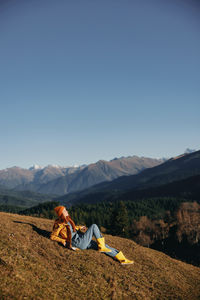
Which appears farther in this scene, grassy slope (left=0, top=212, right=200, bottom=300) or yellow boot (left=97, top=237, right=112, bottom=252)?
yellow boot (left=97, top=237, right=112, bottom=252)

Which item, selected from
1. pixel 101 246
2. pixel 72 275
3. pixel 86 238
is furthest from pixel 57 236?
pixel 72 275

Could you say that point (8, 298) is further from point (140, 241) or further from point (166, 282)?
point (140, 241)

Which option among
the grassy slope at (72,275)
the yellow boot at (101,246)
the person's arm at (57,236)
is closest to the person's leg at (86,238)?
the grassy slope at (72,275)

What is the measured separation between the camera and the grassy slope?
8.39 m

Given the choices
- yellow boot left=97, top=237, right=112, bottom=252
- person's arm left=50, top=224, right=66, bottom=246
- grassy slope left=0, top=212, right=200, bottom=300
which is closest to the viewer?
grassy slope left=0, top=212, right=200, bottom=300

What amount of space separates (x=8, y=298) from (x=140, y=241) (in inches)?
3737

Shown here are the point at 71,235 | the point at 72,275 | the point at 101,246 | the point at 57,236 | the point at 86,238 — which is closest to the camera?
the point at 72,275

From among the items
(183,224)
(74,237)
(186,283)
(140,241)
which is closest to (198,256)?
(183,224)

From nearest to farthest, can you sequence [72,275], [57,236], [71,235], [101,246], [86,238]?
[72,275] → [71,235] → [86,238] → [57,236] → [101,246]

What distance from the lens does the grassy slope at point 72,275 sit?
27.5ft

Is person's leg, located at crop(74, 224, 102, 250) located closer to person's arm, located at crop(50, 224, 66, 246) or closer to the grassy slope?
the grassy slope

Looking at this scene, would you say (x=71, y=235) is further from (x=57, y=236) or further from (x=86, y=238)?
(x=57, y=236)

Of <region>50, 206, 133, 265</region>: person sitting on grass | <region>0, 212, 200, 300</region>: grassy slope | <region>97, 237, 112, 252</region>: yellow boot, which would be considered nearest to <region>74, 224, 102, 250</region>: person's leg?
<region>50, 206, 133, 265</region>: person sitting on grass

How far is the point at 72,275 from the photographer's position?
1014 centimetres
